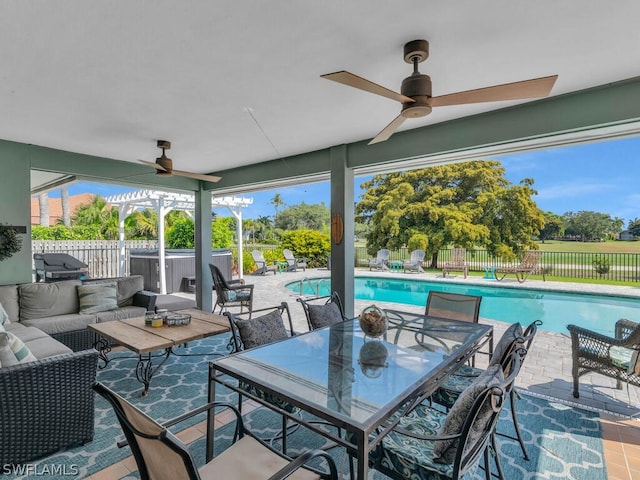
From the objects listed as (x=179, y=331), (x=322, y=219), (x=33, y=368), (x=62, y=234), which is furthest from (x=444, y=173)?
(x=62, y=234)

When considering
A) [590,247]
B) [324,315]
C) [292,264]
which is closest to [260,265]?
[292,264]

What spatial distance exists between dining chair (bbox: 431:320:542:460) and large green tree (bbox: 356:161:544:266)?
11.5 m

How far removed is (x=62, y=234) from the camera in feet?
41.9

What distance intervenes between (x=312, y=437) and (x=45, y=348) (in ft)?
7.93

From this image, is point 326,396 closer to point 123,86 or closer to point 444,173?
point 123,86

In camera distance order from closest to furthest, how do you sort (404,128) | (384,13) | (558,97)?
1. (384,13)
2. (558,97)
3. (404,128)

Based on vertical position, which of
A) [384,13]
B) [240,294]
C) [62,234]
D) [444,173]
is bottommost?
[240,294]

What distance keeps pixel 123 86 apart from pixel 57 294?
296cm

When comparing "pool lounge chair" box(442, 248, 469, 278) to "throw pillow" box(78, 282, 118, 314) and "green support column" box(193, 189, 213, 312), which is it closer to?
"green support column" box(193, 189, 213, 312)

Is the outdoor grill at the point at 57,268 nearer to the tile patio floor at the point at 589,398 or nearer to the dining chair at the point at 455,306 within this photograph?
the tile patio floor at the point at 589,398

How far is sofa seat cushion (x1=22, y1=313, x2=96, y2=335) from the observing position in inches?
145

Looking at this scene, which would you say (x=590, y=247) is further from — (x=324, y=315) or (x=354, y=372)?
(x=354, y=372)

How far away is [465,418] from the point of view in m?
1.29

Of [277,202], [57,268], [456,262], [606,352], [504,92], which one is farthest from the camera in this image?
[277,202]
